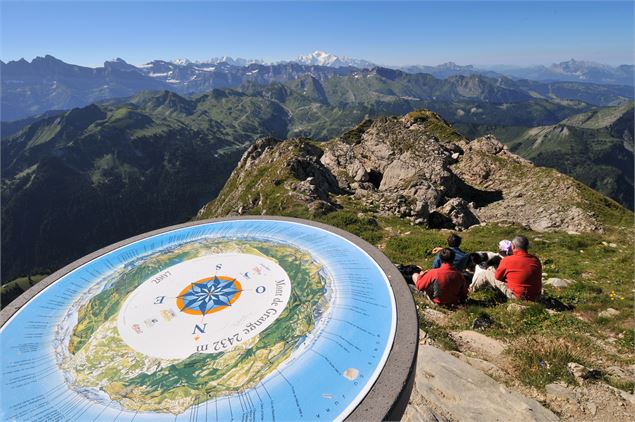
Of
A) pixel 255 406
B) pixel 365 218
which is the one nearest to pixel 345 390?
pixel 255 406

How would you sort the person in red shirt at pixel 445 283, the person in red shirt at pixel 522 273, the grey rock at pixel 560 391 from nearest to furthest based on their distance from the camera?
the grey rock at pixel 560 391
the person in red shirt at pixel 445 283
the person in red shirt at pixel 522 273

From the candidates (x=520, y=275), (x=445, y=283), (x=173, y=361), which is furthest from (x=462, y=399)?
(x=173, y=361)

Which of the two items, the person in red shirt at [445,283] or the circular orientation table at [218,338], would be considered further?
the person in red shirt at [445,283]

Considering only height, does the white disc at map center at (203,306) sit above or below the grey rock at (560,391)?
above

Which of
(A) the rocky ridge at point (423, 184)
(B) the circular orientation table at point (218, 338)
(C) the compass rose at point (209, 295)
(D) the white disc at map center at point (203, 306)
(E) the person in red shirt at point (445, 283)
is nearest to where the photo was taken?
(B) the circular orientation table at point (218, 338)

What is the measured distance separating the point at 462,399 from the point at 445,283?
Result: 3874 mm

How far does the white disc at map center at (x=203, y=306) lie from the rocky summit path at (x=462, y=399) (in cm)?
363

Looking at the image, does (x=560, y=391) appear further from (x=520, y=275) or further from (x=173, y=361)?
(x=173, y=361)

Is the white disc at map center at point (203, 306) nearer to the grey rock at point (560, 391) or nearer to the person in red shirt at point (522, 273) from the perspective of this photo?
the grey rock at point (560, 391)

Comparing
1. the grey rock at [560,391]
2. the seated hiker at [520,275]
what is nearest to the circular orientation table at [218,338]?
the grey rock at [560,391]

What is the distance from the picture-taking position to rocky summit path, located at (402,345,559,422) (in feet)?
22.1

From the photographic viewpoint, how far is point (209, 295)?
903 cm

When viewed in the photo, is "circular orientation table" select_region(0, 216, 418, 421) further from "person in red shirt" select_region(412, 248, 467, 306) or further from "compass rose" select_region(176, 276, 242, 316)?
"person in red shirt" select_region(412, 248, 467, 306)

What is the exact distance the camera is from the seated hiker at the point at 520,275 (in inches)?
422
